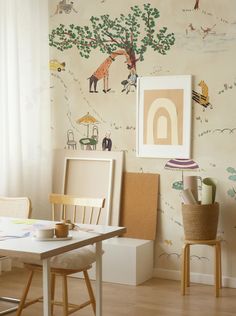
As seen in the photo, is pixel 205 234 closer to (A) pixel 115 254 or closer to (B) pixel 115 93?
(A) pixel 115 254

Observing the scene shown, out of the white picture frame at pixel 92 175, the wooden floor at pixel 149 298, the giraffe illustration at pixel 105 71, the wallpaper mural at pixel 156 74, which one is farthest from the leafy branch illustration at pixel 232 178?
the giraffe illustration at pixel 105 71

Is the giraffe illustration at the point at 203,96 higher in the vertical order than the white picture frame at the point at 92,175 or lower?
higher

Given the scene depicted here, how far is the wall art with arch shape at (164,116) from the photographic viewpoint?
16.4 feet

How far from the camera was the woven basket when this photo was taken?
4.60 metres

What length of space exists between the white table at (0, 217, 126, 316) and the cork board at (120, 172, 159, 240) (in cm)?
147

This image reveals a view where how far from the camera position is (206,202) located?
4.69 meters

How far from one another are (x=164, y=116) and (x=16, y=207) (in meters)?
1.51

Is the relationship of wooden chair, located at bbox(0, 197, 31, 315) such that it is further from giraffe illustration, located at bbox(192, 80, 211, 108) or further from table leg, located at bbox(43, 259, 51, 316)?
giraffe illustration, located at bbox(192, 80, 211, 108)

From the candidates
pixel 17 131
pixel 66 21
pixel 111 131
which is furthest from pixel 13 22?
pixel 111 131

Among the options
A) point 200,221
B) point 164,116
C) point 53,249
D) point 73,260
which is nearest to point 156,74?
point 164,116

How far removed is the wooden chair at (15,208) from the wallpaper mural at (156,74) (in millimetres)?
1242

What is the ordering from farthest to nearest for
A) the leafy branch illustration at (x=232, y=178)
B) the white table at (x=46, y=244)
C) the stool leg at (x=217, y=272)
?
the leafy branch illustration at (x=232, y=178), the stool leg at (x=217, y=272), the white table at (x=46, y=244)

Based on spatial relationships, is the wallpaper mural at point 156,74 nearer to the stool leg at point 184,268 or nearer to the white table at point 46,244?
the stool leg at point 184,268

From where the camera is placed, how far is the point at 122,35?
17.2ft
